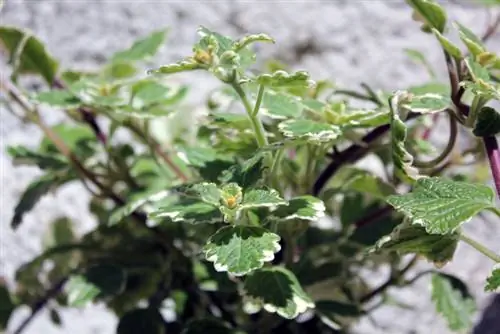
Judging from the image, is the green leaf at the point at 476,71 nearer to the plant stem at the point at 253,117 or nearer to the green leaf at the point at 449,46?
the green leaf at the point at 449,46

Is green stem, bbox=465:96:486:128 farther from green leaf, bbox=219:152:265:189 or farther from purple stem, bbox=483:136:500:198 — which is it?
green leaf, bbox=219:152:265:189

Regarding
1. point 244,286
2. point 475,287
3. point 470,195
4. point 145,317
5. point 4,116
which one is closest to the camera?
point 470,195

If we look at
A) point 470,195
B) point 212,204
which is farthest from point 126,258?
point 470,195

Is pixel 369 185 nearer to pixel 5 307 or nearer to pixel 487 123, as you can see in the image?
pixel 487 123

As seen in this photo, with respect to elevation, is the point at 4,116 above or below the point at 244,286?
below

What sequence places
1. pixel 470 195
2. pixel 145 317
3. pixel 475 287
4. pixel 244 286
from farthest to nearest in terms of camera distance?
pixel 475 287, pixel 145 317, pixel 244 286, pixel 470 195

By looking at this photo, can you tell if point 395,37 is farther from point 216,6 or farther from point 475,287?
point 475,287
